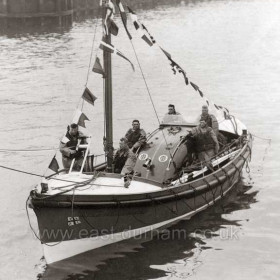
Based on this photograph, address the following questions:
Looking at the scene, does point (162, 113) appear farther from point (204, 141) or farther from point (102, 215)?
point (102, 215)

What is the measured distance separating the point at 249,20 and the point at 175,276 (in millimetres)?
57150

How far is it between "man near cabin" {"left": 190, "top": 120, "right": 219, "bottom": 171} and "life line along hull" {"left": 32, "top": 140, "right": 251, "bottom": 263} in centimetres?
158

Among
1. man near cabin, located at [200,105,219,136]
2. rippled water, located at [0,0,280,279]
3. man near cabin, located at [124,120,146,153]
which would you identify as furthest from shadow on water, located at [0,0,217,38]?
man near cabin, located at [124,120,146,153]

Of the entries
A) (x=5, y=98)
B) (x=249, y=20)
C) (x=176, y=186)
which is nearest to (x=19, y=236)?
(x=176, y=186)

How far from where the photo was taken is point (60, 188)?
13906mm

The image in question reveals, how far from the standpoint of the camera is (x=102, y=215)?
1391cm

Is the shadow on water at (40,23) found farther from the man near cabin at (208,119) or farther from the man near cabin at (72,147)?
→ the man near cabin at (72,147)

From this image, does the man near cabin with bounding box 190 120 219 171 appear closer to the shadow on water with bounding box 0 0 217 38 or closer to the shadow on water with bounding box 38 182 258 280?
the shadow on water with bounding box 38 182 258 280

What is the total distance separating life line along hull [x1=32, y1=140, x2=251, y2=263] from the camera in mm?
13586

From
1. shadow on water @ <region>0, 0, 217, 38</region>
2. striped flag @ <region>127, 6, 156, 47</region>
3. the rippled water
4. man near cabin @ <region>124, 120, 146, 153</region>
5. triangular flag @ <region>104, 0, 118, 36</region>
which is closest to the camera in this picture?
the rippled water

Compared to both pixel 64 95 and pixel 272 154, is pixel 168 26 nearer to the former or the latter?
pixel 64 95

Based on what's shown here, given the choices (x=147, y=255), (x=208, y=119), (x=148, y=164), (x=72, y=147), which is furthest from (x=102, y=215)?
(x=208, y=119)

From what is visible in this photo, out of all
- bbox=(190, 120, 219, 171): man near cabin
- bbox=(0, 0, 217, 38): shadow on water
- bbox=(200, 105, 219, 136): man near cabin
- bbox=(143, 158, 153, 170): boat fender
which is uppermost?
bbox=(0, 0, 217, 38): shadow on water

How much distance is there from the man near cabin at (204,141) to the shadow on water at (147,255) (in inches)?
72.8
